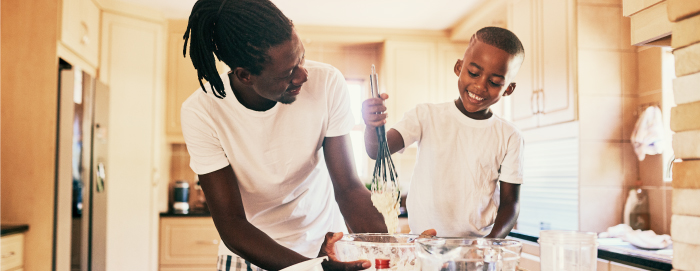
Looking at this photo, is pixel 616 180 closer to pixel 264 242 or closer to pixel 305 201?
pixel 305 201

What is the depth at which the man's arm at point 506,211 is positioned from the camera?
1218mm

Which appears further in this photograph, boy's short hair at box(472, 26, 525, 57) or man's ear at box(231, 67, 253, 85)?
boy's short hair at box(472, 26, 525, 57)

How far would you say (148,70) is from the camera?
12.6 ft

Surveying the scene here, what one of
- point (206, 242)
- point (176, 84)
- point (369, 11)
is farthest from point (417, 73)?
point (206, 242)

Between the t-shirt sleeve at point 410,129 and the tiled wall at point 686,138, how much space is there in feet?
2.45

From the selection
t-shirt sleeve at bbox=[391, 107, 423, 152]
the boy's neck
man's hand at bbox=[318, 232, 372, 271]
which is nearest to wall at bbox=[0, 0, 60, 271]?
t-shirt sleeve at bbox=[391, 107, 423, 152]

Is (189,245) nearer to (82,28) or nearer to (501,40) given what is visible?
(82,28)

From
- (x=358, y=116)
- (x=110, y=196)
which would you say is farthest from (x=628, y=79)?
(x=110, y=196)

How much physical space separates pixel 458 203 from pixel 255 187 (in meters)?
0.54

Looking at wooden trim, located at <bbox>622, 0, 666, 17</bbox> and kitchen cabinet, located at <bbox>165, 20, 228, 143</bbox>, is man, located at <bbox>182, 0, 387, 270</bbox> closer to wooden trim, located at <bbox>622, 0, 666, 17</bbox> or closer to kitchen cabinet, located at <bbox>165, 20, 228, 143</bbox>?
wooden trim, located at <bbox>622, 0, 666, 17</bbox>

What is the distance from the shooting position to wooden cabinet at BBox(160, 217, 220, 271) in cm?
389

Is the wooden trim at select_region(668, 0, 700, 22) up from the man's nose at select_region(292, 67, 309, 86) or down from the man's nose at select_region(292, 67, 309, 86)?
up

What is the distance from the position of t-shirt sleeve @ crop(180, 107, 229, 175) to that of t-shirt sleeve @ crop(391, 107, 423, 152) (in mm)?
514

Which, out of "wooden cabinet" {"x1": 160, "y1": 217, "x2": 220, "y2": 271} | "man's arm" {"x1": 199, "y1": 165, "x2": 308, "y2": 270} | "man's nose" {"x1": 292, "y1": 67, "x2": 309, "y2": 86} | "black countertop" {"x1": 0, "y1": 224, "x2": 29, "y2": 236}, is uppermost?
"man's nose" {"x1": 292, "y1": 67, "x2": 309, "y2": 86}
